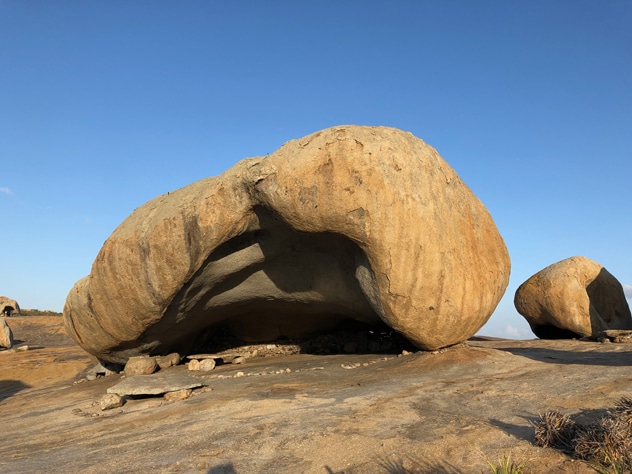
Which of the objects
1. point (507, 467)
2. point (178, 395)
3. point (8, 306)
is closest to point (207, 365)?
point (178, 395)

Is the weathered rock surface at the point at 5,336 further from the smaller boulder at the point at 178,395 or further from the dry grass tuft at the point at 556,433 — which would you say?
the dry grass tuft at the point at 556,433

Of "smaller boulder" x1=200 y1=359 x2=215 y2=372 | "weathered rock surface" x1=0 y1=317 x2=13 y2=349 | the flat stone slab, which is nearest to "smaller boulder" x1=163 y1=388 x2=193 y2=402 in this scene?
the flat stone slab

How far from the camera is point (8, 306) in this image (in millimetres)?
26422

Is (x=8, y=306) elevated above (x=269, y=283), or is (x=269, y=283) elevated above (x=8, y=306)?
(x=269, y=283)

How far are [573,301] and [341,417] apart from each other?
8510mm

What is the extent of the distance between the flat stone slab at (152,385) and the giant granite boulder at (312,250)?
1.42m

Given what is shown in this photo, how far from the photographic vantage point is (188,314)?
29.3 ft

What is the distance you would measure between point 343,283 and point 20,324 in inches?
879

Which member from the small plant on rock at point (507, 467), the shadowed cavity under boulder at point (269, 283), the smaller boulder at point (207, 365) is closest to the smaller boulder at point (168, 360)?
the shadowed cavity under boulder at point (269, 283)

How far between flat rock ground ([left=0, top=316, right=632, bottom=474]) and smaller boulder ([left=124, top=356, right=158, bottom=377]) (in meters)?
0.77

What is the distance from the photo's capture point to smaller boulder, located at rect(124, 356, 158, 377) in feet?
28.7

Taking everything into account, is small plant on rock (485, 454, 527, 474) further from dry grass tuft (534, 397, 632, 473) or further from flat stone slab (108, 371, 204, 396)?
flat stone slab (108, 371, 204, 396)

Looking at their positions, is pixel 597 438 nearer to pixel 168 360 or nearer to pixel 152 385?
pixel 152 385

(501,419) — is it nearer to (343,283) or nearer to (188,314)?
(343,283)
